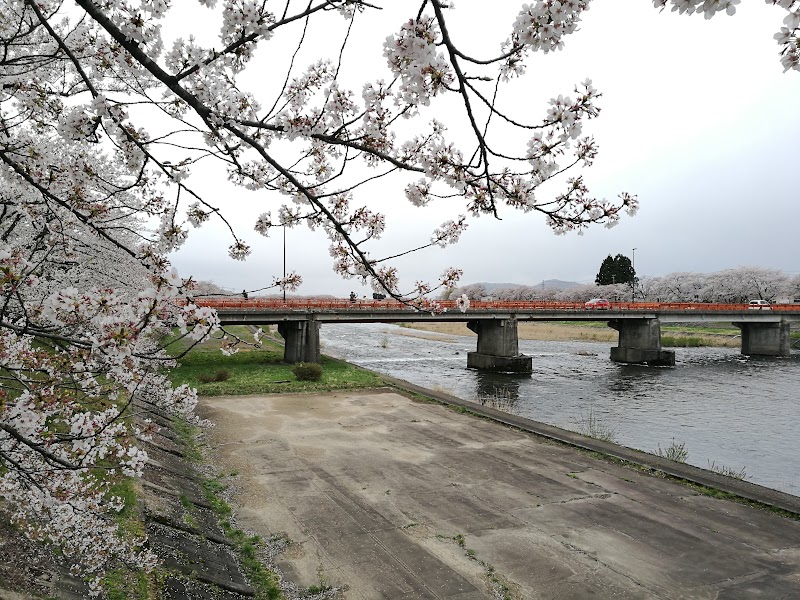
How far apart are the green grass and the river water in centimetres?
512

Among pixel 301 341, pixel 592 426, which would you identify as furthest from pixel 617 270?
pixel 592 426

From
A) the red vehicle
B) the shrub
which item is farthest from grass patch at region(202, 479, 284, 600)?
the red vehicle

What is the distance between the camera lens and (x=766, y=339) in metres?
52.2

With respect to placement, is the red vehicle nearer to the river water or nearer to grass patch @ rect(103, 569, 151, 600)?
the river water

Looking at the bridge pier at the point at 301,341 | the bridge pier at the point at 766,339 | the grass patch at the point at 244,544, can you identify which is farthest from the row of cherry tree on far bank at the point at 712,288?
the grass patch at the point at 244,544

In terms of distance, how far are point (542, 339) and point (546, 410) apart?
4300cm

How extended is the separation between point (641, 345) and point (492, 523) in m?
42.9

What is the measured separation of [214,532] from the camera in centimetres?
819

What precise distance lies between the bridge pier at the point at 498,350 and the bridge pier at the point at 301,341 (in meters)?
13.4

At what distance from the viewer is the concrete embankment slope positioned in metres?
7.00

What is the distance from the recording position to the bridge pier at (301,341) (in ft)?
111

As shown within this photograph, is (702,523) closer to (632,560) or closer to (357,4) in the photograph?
(632,560)

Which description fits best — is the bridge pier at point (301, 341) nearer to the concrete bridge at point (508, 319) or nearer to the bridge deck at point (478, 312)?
the concrete bridge at point (508, 319)

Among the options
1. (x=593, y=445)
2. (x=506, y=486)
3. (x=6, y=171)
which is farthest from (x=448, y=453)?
(x=6, y=171)
